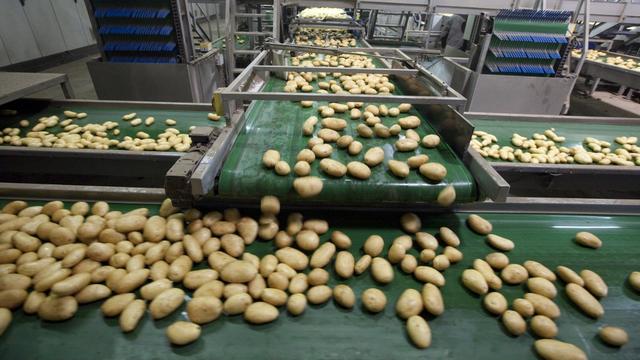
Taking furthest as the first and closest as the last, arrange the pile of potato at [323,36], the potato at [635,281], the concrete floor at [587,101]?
the pile of potato at [323,36]
the concrete floor at [587,101]
the potato at [635,281]

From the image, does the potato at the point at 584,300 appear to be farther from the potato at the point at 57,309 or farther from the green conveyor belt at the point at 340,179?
the potato at the point at 57,309

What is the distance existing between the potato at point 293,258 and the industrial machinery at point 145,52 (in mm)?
2515

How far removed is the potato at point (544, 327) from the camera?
29.3 inches

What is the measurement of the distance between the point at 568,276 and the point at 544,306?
0.17 m

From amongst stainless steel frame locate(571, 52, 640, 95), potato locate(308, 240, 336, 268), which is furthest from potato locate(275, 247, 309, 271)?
stainless steel frame locate(571, 52, 640, 95)

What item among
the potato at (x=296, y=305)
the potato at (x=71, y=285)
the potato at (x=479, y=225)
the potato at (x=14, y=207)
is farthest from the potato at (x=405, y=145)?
the potato at (x=14, y=207)

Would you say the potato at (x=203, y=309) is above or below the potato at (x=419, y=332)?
above

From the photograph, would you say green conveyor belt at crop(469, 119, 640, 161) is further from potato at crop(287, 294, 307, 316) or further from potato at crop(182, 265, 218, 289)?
potato at crop(182, 265, 218, 289)

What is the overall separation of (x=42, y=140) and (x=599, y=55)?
657 cm

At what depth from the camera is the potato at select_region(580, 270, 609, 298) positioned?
2.81ft

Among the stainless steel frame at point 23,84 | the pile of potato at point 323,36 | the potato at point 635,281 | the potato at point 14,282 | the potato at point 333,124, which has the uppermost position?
the potato at point 333,124

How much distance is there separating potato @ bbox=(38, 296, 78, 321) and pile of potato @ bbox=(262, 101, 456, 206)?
0.64m

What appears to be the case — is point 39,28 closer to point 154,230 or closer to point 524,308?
point 154,230

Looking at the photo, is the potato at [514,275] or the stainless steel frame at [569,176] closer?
the potato at [514,275]
